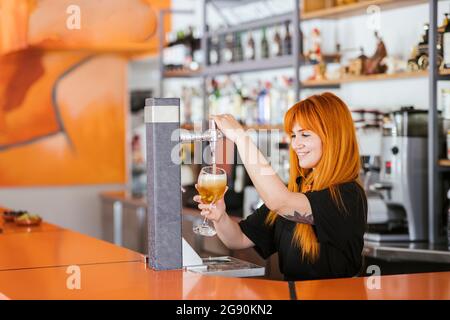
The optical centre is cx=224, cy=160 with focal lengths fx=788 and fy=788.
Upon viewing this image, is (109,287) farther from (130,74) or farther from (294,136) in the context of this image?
(130,74)

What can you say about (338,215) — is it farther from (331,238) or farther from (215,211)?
(215,211)

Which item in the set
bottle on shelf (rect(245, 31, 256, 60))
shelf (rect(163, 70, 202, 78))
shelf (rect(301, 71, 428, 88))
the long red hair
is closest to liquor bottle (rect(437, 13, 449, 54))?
shelf (rect(301, 71, 428, 88))

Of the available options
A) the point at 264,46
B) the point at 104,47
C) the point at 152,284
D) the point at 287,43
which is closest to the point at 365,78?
the point at 287,43

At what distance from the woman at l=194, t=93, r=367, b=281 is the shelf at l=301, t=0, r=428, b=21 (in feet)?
5.94

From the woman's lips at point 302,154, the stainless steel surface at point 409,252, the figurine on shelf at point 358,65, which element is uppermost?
the figurine on shelf at point 358,65

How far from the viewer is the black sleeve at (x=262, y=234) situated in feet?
9.49

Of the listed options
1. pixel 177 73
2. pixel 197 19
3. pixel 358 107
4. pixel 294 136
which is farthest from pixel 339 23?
pixel 294 136

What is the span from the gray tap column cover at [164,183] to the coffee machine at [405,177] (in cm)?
179

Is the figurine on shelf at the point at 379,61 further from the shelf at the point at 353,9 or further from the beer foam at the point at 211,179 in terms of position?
the beer foam at the point at 211,179

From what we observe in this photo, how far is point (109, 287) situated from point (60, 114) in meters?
4.99

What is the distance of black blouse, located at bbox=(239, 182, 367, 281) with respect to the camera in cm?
255

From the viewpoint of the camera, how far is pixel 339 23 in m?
5.11

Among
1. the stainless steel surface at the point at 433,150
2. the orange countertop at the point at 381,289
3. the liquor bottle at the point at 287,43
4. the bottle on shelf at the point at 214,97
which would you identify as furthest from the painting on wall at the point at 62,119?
the orange countertop at the point at 381,289

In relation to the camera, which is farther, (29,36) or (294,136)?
(29,36)
